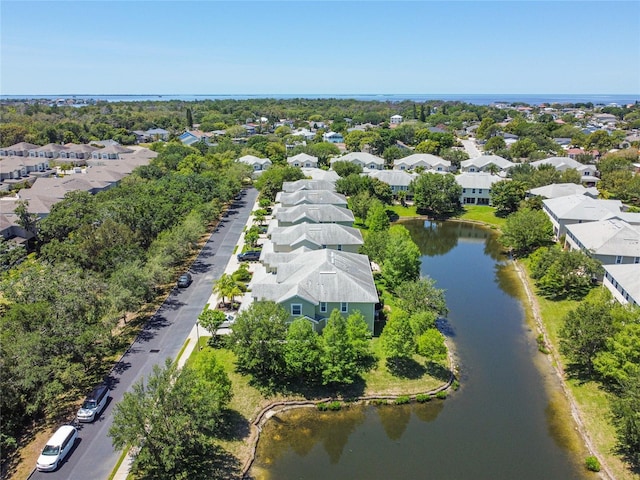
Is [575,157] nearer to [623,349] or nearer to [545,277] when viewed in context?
[545,277]

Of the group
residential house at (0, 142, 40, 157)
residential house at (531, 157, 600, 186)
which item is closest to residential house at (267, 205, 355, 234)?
residential house at (531, 157, 600, 186)

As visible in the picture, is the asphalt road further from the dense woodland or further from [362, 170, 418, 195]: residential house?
[362, 170, 418, 195]: residential house

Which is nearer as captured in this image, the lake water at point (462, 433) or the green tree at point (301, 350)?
the lake water at point (462, 433)

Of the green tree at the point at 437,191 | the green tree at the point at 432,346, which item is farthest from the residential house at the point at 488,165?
the green tree at the point at 432,346

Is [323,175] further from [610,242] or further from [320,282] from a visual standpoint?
[320,282]

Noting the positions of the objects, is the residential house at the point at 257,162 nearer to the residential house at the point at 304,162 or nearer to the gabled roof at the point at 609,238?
the residential house at the point at 304,162

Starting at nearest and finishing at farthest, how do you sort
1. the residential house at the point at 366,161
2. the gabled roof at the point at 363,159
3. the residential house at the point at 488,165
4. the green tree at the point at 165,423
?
1. the green tree at the point at 165,423
2. the residential house at the point at 488,165
3. the residential house at the point at 366,161
4. the gabled roof at the point at 363,159

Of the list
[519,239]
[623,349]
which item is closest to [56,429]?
[623,349]

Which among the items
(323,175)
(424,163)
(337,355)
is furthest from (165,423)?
(424,163)
